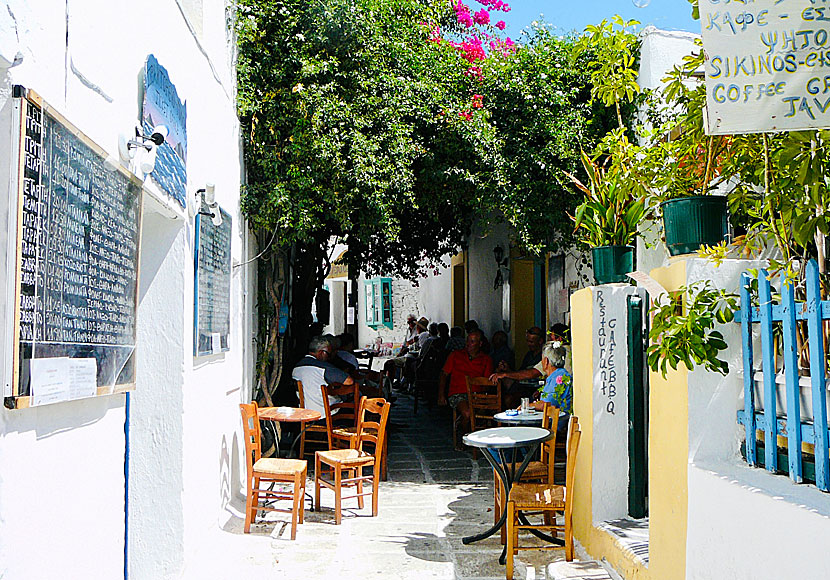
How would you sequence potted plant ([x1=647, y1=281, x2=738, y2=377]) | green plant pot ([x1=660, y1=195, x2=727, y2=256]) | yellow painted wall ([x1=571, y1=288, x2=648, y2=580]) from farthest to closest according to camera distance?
yellow painted wall ([x1=571, y1=288, x2=648, y2=580]) → green plant pot ([x1=660, y1=195, x2=727, y2=256]) → potted plant ([x1=647, y1=281, x2=738, y2=377])

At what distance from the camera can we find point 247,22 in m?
6.88

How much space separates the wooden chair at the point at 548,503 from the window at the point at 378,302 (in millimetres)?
14239

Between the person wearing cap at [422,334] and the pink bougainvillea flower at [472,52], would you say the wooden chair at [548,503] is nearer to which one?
the pink bougainvillea flower at [472,52]

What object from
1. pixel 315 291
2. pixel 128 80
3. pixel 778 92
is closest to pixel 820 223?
pixel 778 92

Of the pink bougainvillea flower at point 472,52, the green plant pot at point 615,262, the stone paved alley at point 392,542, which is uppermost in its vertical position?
the pink bougainvillea flower at point 472,52

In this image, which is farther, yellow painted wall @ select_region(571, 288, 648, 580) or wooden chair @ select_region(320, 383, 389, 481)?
wooden chair @ select_region(320, 383, 389, 481)

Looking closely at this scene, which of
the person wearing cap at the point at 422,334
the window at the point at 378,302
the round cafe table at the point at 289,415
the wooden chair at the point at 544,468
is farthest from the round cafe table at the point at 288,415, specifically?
the window at the point at 378,302

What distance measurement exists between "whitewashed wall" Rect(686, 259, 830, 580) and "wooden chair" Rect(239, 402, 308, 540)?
3.11 meters

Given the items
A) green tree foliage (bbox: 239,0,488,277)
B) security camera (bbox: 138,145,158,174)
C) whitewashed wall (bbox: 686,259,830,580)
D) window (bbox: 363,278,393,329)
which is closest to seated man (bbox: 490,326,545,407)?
green tree foliage (bbox: 239,0,488,277)

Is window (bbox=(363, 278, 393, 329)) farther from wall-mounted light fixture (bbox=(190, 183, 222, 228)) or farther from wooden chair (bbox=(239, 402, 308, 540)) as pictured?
wall-mounted light fixture (bbox=(190, 183, 222, 228))

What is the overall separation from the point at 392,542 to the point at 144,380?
2266 millimetres

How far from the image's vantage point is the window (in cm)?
1969

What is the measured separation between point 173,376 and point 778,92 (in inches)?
131

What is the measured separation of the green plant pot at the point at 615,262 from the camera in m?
5.34
